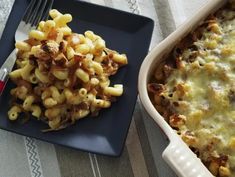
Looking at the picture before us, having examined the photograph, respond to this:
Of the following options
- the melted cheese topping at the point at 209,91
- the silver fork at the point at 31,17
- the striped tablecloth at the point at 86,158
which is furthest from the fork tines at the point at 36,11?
the melted cheese topping at the point at 209,91

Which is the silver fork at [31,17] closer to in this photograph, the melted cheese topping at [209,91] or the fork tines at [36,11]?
the fork tines at [36,11]

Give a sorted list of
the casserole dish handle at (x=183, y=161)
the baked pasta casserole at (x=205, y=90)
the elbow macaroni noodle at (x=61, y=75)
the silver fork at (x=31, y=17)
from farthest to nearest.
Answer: the silver fork at (x=31, y=17), the elbow macaroni noodle at (x=61, y=75), the baked pasta casserole at (x=205, y=90), the casserole dish handle at (x=183, y=161)

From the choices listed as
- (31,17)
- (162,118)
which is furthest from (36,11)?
(162,118)

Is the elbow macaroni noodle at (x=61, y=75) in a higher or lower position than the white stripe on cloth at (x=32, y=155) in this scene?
higher

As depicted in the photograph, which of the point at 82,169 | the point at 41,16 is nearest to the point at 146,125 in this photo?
the point at 82,169

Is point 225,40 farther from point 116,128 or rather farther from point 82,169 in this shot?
point 82,169

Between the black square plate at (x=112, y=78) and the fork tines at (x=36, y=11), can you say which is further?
the fork tines at (x=36, y=11)
